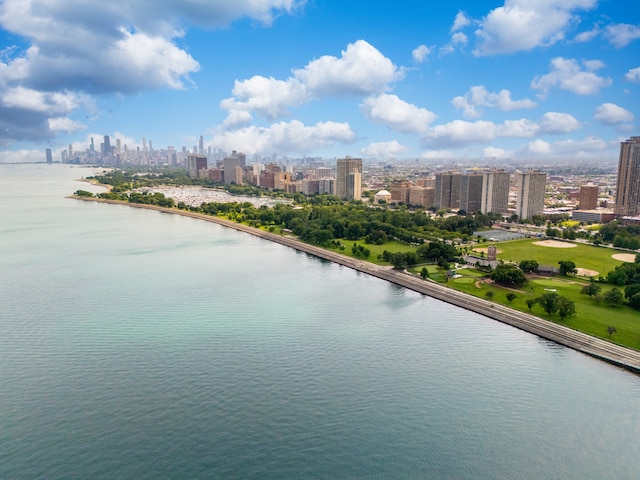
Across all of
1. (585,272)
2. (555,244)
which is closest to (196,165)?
(555,244)

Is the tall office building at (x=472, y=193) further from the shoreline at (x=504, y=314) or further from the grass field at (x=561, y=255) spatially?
the shoreline at (x=504, y=314)

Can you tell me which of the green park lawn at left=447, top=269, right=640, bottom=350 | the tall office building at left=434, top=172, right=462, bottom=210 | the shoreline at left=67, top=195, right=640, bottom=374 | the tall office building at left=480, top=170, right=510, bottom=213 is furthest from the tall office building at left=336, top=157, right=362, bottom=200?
the green park lawn at left=447, top=269, right=640, bottom=350

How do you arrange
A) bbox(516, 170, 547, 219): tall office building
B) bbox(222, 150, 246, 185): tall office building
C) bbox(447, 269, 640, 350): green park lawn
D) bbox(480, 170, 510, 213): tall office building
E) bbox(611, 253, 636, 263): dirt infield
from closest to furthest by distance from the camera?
bbox(447, 269, 640, 350): green park lawn, bbox(611, 253, 636, 263): dirt infield, bbox(516, 170, 547, 219): tall office building, bbox(480, 170, 510, 213): tall office building, bbox(222, 150, 246, 185): tall office building

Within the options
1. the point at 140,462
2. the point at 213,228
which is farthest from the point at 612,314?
the point at 213,228

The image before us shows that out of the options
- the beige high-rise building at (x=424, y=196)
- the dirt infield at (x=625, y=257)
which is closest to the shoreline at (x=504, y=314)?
the dirt infield at (x=625, y=257)

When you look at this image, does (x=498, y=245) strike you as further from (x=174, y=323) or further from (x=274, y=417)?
(x=274, y=417)

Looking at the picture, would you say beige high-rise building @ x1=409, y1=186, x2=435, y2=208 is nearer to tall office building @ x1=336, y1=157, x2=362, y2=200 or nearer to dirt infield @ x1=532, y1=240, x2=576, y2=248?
tall office building @ x1=336, y1=157, x2=362, y2=200
